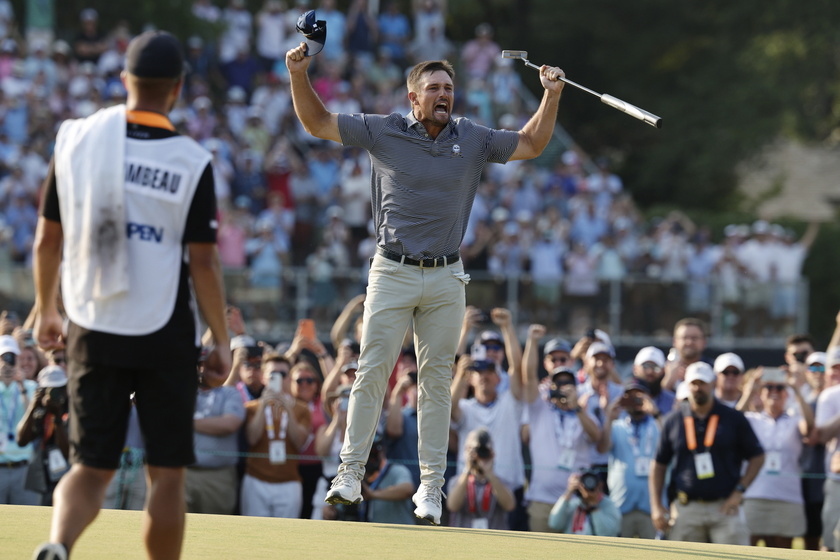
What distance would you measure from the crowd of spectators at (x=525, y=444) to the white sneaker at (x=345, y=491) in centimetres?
286

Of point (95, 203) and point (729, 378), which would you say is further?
point (729, 378)

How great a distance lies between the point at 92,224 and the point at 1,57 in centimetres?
1553

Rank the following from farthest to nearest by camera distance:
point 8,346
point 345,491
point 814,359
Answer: point 814,359, point 8,346, point 345,491

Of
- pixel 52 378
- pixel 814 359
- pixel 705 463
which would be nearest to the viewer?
pixel 52 378

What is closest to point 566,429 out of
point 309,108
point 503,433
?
point 503,433

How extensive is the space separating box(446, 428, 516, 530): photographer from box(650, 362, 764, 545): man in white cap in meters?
1.15

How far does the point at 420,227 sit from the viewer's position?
662 centimetres

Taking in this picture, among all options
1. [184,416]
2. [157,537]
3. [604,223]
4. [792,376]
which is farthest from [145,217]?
[604,223]

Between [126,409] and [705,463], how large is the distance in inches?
230

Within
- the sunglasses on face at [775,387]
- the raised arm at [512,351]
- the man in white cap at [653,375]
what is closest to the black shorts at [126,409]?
the raised arm at [512,351]

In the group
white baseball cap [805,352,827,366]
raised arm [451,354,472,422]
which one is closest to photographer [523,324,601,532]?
raised arm [451,354,472,422]

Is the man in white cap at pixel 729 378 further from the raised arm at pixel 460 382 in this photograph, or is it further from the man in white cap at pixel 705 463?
the raised arm at pixel 460 382

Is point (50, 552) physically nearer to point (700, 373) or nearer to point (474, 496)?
point (474, 496)

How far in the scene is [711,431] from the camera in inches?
378
